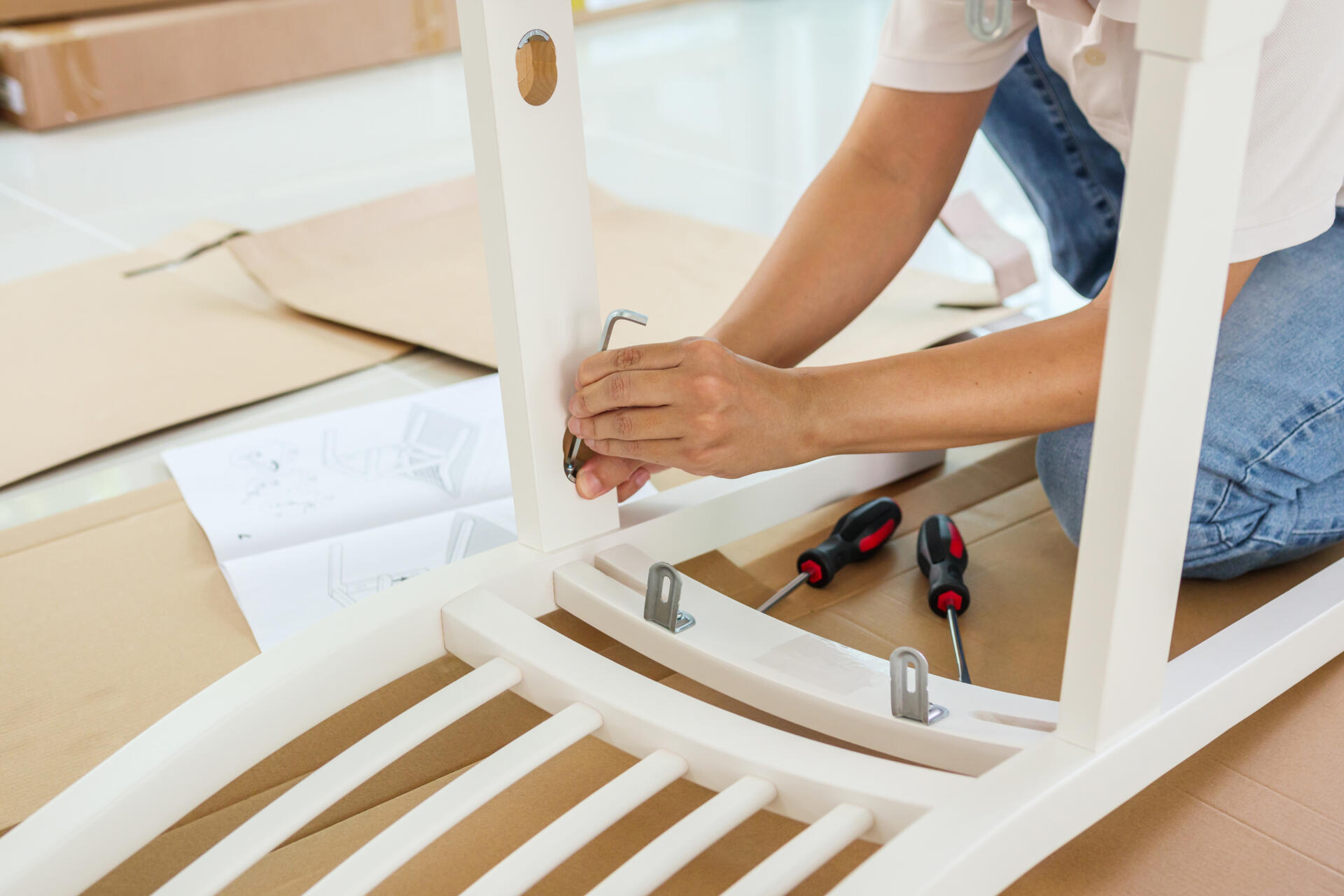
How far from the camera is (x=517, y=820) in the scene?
2.22ft

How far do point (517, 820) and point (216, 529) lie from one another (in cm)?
44

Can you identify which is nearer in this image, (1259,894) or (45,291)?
(1259,894)

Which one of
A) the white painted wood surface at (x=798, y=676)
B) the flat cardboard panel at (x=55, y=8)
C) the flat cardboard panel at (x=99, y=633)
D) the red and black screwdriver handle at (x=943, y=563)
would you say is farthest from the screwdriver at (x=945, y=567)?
the flat cardboard panel at (x=55, y=8)

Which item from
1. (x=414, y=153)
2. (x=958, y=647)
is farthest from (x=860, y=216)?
(x=414, y=153)

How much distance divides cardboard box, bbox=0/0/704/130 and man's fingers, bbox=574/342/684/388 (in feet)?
7.16

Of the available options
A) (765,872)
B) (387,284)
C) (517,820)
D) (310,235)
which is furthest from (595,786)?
(310,235)

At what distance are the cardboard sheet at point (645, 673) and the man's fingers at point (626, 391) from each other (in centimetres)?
20

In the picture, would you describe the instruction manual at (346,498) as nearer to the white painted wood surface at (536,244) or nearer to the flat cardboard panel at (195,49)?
the white painted wood surface at (536,244)

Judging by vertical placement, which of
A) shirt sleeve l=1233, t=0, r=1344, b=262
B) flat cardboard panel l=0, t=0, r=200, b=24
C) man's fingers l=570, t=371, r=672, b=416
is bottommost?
man's fingers l=570, t=371, r=672, b=416

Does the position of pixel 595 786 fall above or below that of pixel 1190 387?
below

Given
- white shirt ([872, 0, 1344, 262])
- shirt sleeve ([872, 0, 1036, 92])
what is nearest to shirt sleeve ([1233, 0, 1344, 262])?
white shirt ([872, 0, 1344, 262])

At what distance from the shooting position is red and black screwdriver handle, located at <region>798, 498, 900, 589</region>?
2.91ft

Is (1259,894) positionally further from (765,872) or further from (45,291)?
(45,291)

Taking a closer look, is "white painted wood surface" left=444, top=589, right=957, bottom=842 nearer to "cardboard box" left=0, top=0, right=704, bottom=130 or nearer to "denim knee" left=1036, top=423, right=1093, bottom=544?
"denim knee" left=1036, top=423, right=1093, bottom=544
